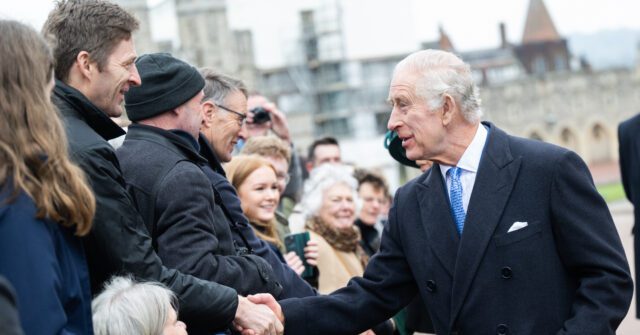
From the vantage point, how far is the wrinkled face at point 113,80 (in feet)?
14.0

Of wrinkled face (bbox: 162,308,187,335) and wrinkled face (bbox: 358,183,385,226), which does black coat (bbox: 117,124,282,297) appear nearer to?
wrinkled face (bbox: 162,308,187,335)

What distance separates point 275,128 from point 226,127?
431cm

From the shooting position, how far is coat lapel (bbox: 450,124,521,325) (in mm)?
4621

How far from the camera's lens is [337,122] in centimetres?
7069

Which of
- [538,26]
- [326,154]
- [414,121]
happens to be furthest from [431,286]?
[538,26]

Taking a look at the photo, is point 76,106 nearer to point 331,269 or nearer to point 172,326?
point 172,326

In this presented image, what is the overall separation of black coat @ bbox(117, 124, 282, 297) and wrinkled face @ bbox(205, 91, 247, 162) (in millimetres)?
882

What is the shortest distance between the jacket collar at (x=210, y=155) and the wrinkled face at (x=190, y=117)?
34cm

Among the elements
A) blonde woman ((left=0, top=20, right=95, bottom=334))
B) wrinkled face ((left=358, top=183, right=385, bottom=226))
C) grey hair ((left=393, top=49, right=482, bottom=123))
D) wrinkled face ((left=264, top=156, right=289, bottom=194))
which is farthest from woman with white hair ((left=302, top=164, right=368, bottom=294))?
blonde woman ((left=0, top=20, right=95, bottom=334))

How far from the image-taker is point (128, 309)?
396cm

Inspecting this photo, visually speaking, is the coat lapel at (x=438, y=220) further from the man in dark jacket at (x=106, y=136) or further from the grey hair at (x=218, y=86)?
the grey hair at (x=218, y=86)

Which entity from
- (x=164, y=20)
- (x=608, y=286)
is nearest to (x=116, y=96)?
(x=608, y=286)

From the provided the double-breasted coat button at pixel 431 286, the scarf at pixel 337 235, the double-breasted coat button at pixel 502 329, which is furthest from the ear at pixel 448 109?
the scarf at pixel 337 235

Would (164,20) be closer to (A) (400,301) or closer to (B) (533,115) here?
(B) (533,115)
